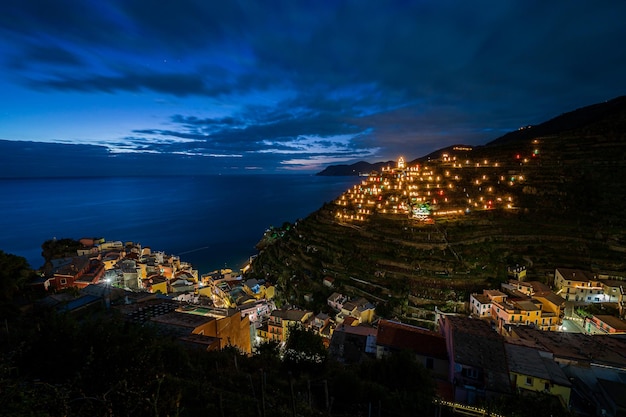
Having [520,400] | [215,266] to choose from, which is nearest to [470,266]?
[520,400]

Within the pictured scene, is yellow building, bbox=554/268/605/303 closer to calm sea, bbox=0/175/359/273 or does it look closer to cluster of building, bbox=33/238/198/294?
cluster of building, bbox=33/238/198/294

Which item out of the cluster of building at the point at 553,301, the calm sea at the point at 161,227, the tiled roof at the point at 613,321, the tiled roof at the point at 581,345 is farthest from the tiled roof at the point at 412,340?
the calm sea at the point at 161,227

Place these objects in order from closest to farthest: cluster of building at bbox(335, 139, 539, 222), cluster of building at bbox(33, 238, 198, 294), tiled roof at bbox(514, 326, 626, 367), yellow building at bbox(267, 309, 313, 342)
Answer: tiled roof at bbox(514, 326, 626, 367), cluster of building at bbox(33, 238, 198, 294), yellow building at bbox(267, 309, 313, 342), cluster of building at bbox(335, 139, 539, 222)

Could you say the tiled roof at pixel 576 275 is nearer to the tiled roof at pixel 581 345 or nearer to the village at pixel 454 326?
the village at pixel 454 326

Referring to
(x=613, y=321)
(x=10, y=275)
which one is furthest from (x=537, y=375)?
(x=10, y=275)

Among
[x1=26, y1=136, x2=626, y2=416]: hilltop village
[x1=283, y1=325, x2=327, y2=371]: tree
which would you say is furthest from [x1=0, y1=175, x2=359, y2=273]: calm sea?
[x1=283, y1=325, x2=327, y2=371]: tree

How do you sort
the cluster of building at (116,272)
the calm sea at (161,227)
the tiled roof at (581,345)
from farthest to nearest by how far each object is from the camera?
the calm sea at (161,227)
the cluster of building at (116,272)
the tiled roof at (581,345)
